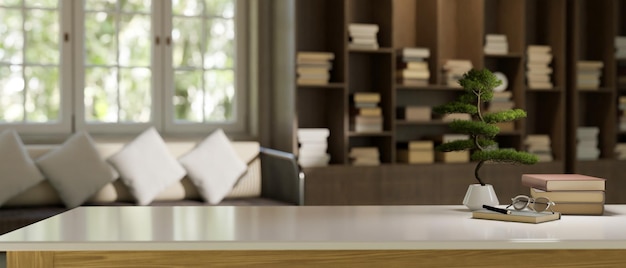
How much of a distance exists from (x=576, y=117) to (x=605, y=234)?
4320 mm

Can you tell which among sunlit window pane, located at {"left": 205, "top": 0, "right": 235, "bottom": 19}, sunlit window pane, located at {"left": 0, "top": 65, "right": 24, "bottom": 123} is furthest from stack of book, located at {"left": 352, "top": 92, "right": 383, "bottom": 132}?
sunlit window pane, located at {"left": 0, "top": 65, "right": 24, "bottom": 123}

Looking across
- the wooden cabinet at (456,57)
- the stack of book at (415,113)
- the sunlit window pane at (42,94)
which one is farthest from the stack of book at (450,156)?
the sunlit window pane at (42,94)

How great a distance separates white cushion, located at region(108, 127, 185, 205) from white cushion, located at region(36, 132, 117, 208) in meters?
0.10

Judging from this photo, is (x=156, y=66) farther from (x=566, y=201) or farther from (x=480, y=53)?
(x=566, y=201)

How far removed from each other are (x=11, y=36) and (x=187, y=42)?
1.17 m

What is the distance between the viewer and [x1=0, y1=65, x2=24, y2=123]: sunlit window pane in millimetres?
5801

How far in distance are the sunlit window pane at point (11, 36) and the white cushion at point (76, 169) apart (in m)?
0.80

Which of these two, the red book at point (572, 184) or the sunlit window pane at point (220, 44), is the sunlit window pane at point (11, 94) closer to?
the sunlit window pane at point (220, 44)

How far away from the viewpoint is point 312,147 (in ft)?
19.5

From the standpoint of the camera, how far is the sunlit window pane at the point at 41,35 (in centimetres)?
585

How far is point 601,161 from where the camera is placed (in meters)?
6.58

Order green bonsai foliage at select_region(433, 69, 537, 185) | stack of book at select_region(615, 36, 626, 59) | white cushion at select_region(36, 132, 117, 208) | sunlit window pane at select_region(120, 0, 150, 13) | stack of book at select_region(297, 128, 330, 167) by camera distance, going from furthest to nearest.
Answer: stack of book at select_region(615, 36, 626, 59)
sunlit window pane at select_region(120, 0, 150, 13)
stack of book at select_region(297, 128, 330, 167)
white cushion at select_region(36, 132, 117, 208)
green bonsai foliage at select_region(433, 69, 537, 185)

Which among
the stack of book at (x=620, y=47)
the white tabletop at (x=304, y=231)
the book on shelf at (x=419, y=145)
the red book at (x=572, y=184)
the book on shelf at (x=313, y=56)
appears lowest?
the book on shelf at (x=419, y=145)

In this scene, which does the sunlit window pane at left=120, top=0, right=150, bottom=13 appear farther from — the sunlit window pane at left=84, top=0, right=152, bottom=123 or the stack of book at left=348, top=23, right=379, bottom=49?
the stack of book at left=348, top=23, right=379, bottom=49
